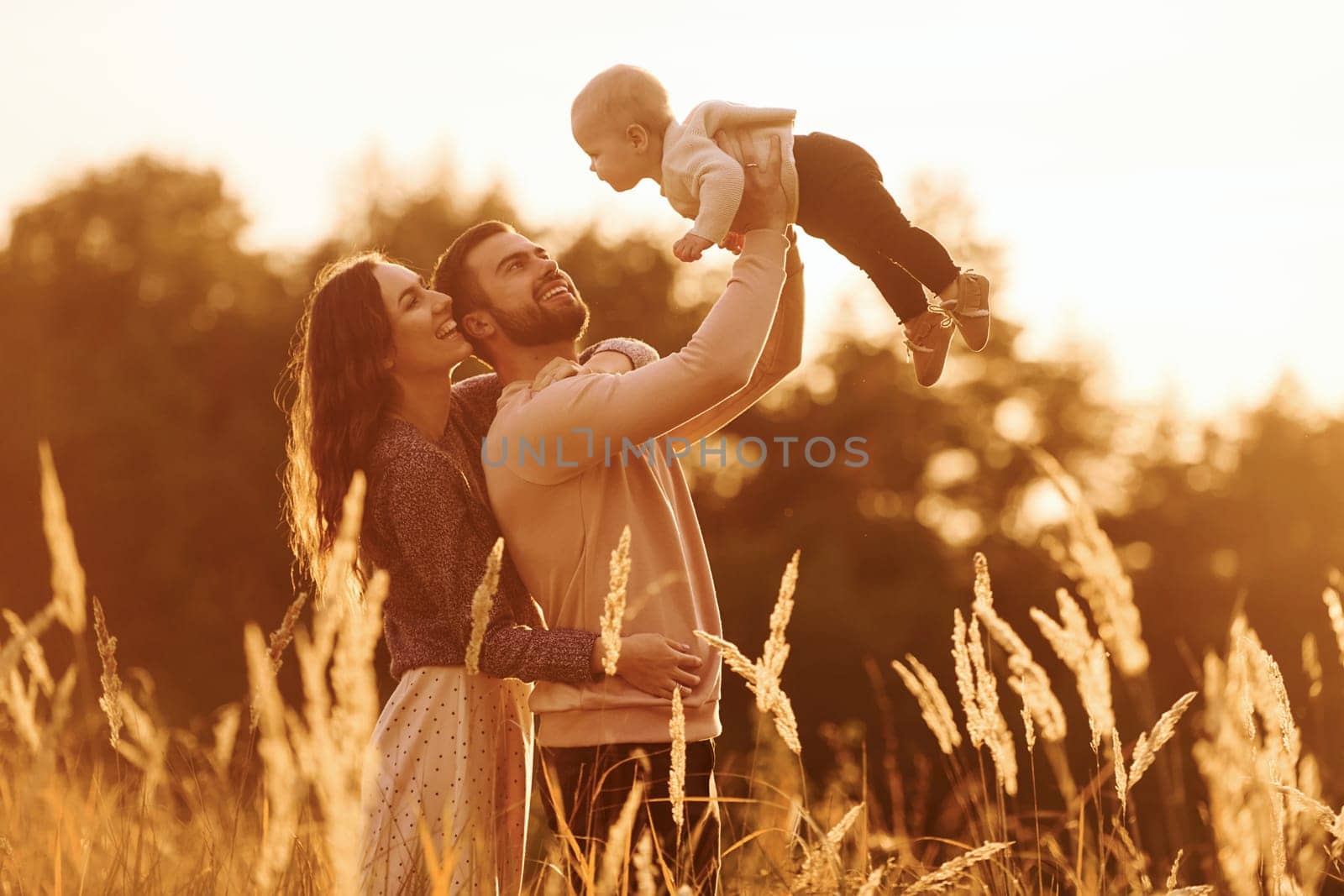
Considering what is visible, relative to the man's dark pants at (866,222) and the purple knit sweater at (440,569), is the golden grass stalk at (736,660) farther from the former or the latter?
the man's dark pants at (866,222)

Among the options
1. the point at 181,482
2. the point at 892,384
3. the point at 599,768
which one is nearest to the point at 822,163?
the point at 599,768

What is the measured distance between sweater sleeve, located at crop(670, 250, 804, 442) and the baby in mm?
176

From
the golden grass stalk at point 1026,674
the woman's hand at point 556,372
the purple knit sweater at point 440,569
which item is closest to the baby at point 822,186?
the woman's hand at point 556,372

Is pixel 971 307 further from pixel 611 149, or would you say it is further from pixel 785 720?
pixel 785 720

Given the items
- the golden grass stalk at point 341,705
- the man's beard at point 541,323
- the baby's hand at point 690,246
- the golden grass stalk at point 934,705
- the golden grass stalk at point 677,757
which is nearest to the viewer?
the golden grass stalk at point 341,705

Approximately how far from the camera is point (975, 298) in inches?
137

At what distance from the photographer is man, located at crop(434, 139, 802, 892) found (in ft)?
9.49

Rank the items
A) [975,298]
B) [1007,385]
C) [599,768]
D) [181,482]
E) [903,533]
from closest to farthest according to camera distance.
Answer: [599,768] → [975,298] → [181,482] → [903,533] → [1007,385]

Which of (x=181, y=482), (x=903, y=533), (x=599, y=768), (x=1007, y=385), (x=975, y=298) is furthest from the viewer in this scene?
(x=1007, y=385)

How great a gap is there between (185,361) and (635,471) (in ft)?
66.6

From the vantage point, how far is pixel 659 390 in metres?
2.86

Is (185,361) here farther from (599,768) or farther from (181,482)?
(599,768)

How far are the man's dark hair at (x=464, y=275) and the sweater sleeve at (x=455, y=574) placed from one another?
1.69 ft

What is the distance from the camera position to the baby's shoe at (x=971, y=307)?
3.45 meters
